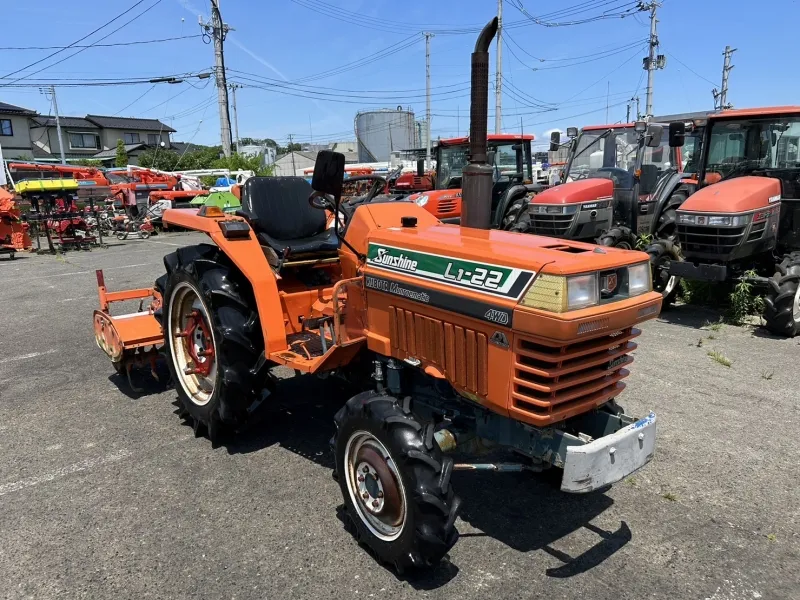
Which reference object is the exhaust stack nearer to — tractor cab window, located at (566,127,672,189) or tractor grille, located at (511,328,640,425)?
tractor grille, located at (511,328,640,425)

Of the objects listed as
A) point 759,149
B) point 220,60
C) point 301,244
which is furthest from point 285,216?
point 220,60

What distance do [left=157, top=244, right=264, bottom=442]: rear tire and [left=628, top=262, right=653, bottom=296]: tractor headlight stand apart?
7.05 feet

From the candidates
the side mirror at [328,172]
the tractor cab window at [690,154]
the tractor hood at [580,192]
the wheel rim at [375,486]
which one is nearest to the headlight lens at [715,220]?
the tractor hood at [580,192]

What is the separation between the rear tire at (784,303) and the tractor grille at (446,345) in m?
4.81

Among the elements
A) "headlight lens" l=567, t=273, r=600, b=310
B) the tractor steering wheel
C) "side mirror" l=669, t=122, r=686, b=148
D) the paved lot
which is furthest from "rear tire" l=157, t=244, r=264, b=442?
"side mirror" l=669, t=122, r=686, b=148

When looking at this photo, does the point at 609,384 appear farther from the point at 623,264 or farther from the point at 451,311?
the point at 451,311

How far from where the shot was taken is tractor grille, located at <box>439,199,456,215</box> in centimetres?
1159

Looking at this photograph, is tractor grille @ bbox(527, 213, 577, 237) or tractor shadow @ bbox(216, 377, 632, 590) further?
tractor grille @ bbox(527, 213, 577, 237)

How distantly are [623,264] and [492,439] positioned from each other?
99 centimetres

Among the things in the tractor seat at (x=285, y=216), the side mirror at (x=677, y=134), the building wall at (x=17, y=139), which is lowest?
the tractor seat at (x=285, y=216)

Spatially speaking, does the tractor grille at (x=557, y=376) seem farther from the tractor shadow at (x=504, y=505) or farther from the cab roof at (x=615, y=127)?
the cab roof at (x=615, y=127)

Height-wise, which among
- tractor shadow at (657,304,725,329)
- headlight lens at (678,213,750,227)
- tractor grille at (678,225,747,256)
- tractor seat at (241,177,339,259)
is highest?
tractor seat at (241,177,339,259)

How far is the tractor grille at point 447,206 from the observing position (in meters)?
11.6

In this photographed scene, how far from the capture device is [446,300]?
8.41 feet
